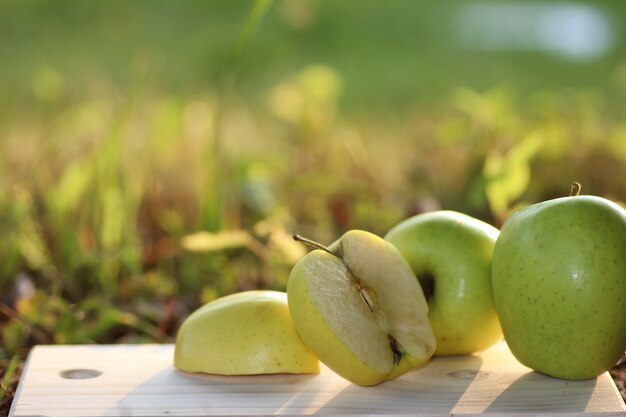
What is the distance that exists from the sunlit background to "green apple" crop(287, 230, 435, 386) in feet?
1.78

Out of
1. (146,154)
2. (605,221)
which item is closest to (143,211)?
(146,154)

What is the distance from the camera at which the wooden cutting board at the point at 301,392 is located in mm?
1382

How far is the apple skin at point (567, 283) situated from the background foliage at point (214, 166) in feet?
1.77

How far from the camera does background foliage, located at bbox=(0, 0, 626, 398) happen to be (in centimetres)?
221

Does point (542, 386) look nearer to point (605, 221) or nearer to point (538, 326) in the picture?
point (538, 326)

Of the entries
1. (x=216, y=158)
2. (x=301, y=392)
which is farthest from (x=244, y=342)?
(x=216, y=158)

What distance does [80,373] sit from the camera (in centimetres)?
156

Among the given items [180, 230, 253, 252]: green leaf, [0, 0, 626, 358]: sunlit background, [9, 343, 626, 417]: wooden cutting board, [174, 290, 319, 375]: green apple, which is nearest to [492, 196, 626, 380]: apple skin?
[9, 343, 626, 417]: wooden cutting board

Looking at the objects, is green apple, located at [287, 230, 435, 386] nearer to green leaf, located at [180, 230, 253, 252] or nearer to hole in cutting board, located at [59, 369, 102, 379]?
hole in cutting board, located at [59, 369, 102, 379]

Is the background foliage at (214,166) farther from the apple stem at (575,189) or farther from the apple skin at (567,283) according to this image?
the apple skin at (567,283)

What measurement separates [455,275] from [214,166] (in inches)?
35.0

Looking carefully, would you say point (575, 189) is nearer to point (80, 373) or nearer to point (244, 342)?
point (244, 342)

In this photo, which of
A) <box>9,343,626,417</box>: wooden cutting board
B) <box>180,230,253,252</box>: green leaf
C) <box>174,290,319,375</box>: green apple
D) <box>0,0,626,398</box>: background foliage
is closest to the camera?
<box>9,343,626,417</box>: wooden cutting board

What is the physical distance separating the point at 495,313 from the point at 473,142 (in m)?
1.42
